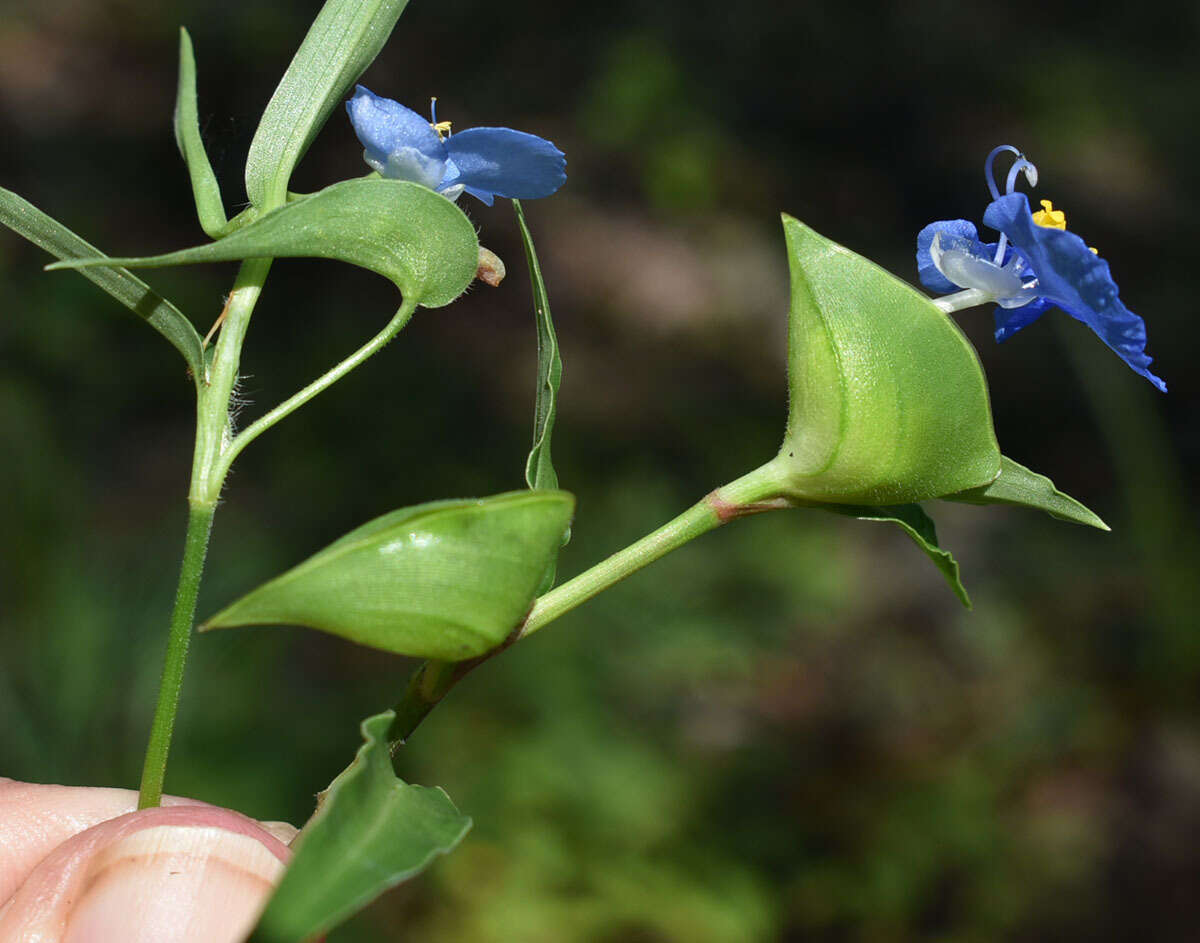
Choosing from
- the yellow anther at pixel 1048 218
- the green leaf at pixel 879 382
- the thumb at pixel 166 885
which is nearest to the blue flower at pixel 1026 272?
the yellow anther at pixel 1048 218

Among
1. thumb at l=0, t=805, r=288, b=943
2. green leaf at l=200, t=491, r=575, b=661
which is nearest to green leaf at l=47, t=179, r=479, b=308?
green leaf at l=200, t=491, r=575, b=661

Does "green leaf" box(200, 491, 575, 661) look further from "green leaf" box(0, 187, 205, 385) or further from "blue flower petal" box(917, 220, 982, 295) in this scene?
"blue flower petal" box(917, 220, 982, 295)

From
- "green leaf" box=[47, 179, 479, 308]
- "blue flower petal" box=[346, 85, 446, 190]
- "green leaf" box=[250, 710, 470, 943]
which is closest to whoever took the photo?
A: "green leaf" box=[250, 710, 470, 943]

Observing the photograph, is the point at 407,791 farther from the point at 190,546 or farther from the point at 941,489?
the point at 941,489

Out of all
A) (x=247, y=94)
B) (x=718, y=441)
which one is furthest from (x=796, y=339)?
(x=247, y=94)

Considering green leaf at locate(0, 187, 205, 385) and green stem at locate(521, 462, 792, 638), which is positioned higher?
green leaf at locate(0, 187, 205, 385)

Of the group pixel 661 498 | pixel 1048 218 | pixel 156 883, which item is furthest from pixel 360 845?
pixel 661 498

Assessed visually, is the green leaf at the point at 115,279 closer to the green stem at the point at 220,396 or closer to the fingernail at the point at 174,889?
the green stem at the point at 220,396
